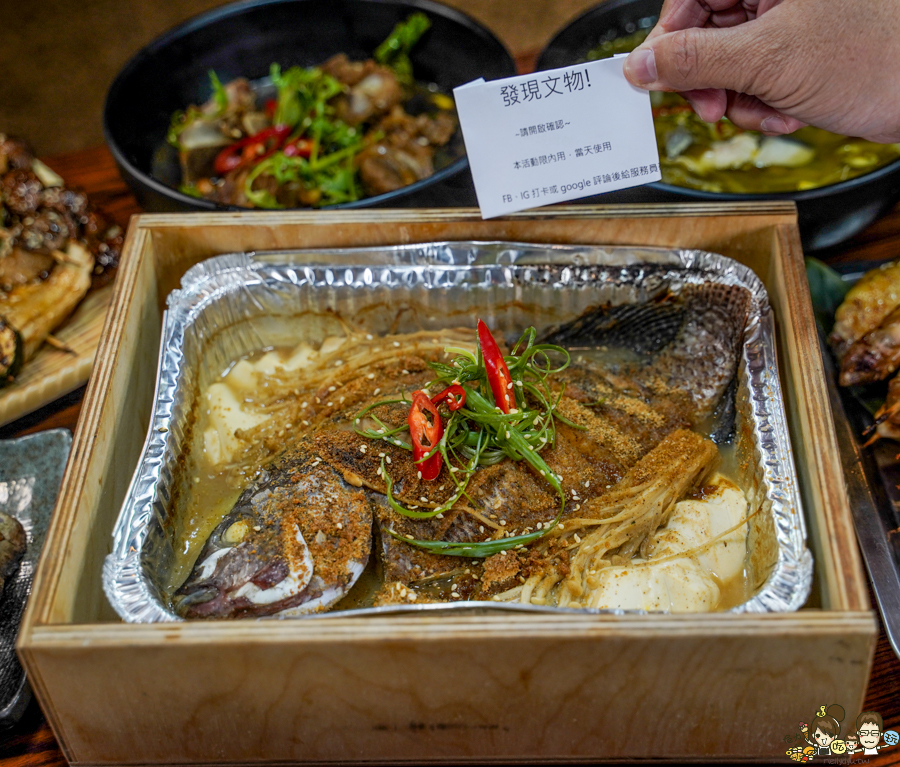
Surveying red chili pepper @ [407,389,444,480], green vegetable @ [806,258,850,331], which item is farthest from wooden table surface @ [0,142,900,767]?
red chili pepper @ [407,389,444,480]

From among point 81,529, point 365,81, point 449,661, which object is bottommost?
point 449,661

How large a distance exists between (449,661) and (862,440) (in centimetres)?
153

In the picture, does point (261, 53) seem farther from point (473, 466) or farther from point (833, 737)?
point (833, 737)

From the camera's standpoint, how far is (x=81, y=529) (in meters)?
1.72

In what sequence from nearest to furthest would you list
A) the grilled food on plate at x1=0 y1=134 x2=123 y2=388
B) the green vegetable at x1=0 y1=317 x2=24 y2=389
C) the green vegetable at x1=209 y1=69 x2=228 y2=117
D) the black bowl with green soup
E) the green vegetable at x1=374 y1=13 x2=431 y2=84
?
the green vegetable at x1=0 y1=317 x2=24 y2=389, the grilled food on plate at x1=0 y1=134 x2=123 y2=388, the black bowl with green soup, the green vegetable at x1=209 y1=69 x2=228 y2=117, the green vegetable at x1=374 y1=13 x2=431 y2=84

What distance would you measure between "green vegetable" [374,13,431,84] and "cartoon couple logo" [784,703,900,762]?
10.3 ft

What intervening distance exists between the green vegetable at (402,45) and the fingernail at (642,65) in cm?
196

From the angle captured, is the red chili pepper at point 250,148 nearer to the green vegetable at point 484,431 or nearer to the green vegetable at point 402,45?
the green vegetable at point 402,45

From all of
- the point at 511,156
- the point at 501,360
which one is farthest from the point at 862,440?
the point at 511,156

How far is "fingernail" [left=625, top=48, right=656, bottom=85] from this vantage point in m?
1.85

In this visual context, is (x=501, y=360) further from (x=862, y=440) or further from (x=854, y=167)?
(x=854, y=167)

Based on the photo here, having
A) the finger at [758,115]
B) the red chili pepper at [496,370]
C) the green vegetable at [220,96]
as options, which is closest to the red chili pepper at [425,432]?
the red chili pepper at [496,370]

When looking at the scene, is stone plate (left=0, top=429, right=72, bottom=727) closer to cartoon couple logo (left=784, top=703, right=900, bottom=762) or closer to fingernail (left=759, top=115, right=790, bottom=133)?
cartoon couple logo (left=784, top=703, right=900, bottom=762)

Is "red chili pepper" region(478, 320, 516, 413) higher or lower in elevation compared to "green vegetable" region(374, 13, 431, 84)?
lower
